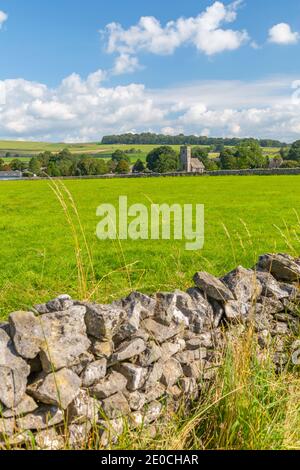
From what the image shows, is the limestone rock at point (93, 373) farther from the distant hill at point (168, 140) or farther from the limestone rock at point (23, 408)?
the distant hill at point (168, 140)

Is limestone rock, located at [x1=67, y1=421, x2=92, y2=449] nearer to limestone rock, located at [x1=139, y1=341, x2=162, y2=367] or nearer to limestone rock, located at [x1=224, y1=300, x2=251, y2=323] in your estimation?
limestone rock, located at [x1=139, y1=341, x2=162, y2=367]

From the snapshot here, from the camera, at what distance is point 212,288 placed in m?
5.50

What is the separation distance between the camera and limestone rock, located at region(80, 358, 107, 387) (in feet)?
13.6

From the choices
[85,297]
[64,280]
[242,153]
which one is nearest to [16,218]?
[64,280]

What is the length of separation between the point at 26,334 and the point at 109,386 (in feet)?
2.91

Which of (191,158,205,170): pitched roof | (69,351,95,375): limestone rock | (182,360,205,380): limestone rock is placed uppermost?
(191,158,205,170): pitched roof

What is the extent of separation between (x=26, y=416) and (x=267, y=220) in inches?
639

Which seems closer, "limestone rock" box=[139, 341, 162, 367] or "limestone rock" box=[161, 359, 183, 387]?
"limestone rock" box=[139, 341, 162, 367]

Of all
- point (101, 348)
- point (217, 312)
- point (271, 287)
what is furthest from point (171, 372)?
point (271, 287)

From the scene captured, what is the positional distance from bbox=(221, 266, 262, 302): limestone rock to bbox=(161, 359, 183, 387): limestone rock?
127 centimetres

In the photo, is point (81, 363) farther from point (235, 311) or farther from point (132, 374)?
point (235, 311)

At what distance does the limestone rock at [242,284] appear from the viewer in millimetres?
5773

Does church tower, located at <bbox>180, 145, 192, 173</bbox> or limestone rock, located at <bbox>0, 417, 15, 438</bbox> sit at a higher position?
church tower, located at <bbox>180, 145, 192, 173</bbox>

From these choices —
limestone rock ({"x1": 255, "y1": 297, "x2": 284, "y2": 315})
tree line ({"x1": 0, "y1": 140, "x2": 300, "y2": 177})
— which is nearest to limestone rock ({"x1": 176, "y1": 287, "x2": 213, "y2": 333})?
limestone rock ({"x1": 255, "y1": 297, "x2": 284, "y2": 315})
